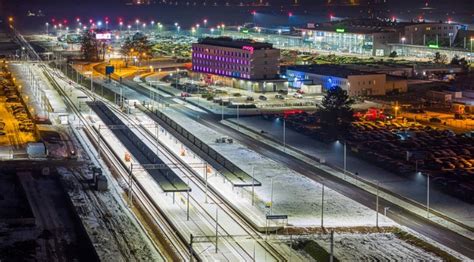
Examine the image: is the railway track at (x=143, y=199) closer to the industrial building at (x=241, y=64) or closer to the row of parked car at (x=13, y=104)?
the row of parked car at (x=13, y=104)

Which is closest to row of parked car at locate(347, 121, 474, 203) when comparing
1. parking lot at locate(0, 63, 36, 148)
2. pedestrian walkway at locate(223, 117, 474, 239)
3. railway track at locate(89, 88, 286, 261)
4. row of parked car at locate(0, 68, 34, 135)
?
pedestrian walkway at locate(223, 117, 474, 239)

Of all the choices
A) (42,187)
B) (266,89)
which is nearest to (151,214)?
(42,187)

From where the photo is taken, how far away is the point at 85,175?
48.6 feet

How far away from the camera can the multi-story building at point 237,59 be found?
90.2 ft

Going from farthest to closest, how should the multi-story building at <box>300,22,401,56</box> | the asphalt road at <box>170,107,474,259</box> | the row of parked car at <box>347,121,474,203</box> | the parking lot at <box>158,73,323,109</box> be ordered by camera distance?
the multi-story building at <box>300,22,401,56</box>
the parking lot at <box>158,73,323,109</box>
the row of parked car at <box>347,121,474,203</box>
the asphalt road at <box>170,107,474,259</box>

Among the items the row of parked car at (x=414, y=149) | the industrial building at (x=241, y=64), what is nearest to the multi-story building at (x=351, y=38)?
the industrial building at (x=241, y=64)

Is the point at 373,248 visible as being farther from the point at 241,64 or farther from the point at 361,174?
the point at 241,64

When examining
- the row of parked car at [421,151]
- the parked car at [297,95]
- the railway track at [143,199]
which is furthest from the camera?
the parked car at [297,95]

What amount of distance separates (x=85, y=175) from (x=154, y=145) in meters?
A: 3.05

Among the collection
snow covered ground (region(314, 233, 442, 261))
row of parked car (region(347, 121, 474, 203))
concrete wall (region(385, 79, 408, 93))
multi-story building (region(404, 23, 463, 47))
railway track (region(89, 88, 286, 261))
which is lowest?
snow covered ground (region(314, 233, 442, 261))

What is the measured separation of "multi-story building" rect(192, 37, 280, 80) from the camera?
1083 inches

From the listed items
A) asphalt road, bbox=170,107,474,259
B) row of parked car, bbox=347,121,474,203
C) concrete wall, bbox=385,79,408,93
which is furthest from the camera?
concrete wall, bbox=385,79,408,93

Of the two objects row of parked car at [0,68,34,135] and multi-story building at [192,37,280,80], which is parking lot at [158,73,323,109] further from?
row of parked car at [0,68,34,135]

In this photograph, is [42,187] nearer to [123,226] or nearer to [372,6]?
[123,226]
